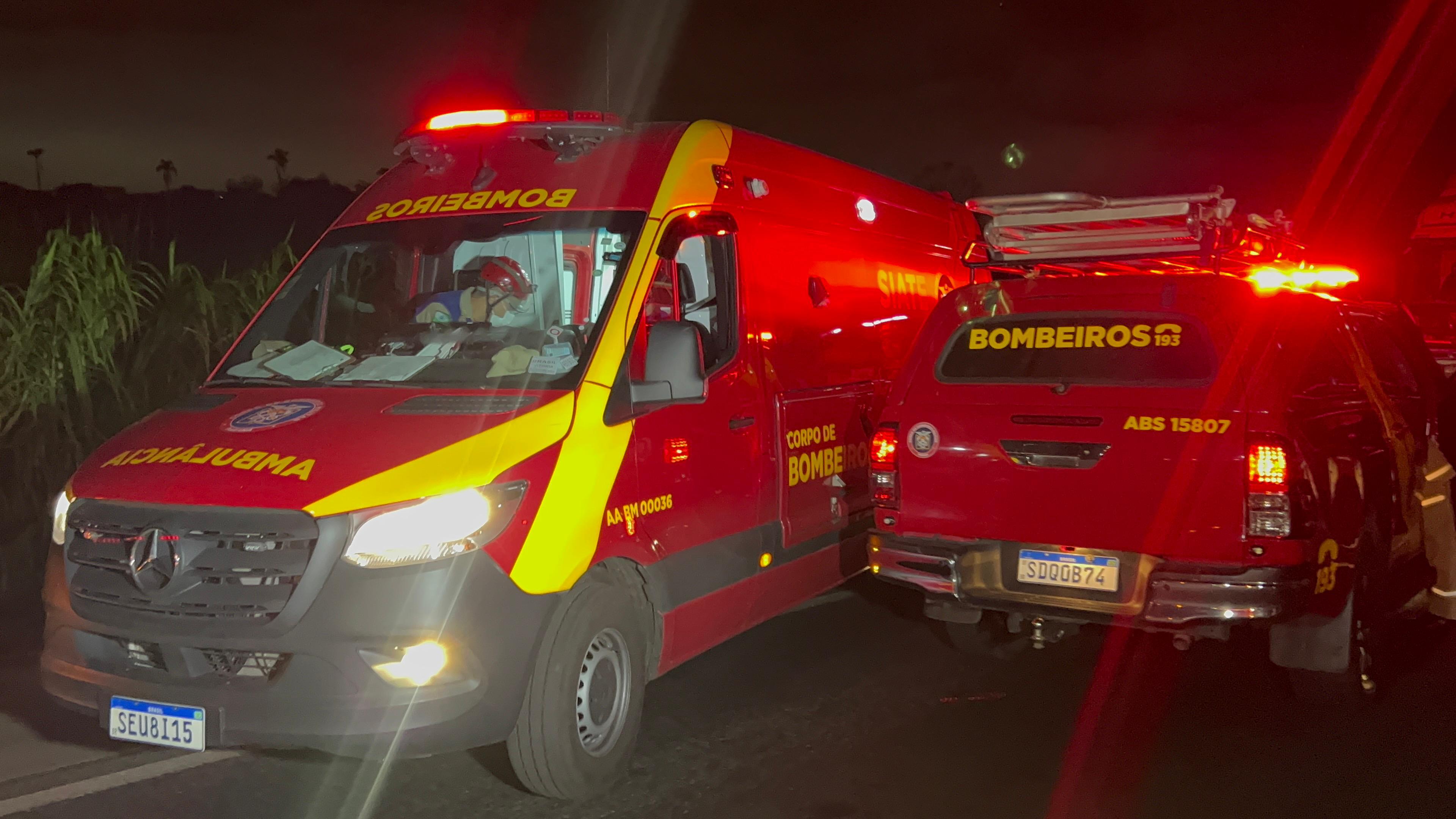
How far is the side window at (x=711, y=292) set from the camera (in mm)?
5395

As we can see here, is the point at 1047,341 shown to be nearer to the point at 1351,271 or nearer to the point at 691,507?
the point at 691,507

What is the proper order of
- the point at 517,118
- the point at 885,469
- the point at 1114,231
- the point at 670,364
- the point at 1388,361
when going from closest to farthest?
the point at 670,364, the point at 517,118, the point at 885,469, the point at 1114,231, the point at 1388,361

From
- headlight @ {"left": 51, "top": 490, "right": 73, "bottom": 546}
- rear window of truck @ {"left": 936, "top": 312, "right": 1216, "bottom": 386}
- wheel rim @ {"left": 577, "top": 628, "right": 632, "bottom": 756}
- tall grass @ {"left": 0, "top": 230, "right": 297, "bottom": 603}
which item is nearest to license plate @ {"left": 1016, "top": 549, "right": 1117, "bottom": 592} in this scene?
rear window of truck @ {"left": 936, "top": 312, "right": 1216, "bottom": 386}

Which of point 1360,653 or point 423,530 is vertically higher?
point 423,530

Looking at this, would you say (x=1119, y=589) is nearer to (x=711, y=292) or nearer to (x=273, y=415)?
(x=711, y=292)

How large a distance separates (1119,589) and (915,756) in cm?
107

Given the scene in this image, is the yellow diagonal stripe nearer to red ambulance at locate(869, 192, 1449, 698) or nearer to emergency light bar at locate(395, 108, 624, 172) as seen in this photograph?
emergency light bar at locate(395, 108, 624, 172)

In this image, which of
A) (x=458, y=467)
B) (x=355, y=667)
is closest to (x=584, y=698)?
(x=355, y=667)

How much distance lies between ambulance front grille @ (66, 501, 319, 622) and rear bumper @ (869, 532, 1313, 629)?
2.72 metres

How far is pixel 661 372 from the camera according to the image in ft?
14.8

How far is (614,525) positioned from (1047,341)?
7.34ft

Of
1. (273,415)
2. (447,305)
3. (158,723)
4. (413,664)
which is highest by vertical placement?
(447,305)

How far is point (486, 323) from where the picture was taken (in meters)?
5.10

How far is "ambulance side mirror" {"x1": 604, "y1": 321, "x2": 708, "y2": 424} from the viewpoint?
4.48 meters
